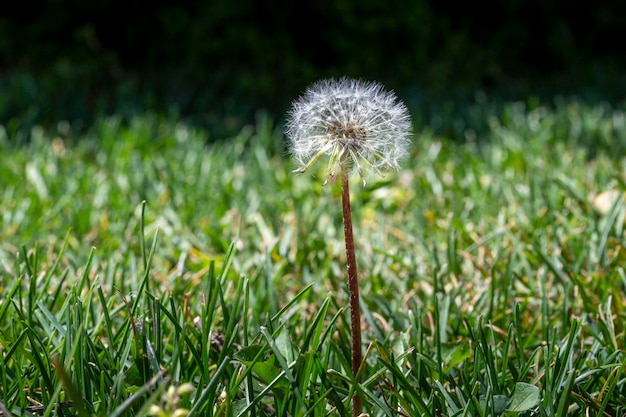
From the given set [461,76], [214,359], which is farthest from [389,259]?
[461,76]

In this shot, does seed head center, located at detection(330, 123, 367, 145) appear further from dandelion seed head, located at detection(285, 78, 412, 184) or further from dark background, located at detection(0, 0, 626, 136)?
dark background, located at detection(0, 0, 626, 136)

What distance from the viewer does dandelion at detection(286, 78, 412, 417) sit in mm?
1348

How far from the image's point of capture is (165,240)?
8.96ft

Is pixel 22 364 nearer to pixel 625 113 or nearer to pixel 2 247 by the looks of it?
pixel 2 247

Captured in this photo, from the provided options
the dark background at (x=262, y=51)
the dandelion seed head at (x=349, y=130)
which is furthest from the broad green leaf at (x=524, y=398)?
the dark background at (x=262, y=51)

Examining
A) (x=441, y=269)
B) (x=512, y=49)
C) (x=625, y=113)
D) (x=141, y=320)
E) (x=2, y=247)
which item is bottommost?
(x=141, y=320)

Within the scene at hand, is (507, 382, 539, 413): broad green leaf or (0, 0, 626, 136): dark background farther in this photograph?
(0, 0, 626, 136): dark background

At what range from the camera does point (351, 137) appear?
135 cm

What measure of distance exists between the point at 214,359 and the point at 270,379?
238mm

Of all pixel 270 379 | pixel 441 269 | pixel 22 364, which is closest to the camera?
pixel 270 379

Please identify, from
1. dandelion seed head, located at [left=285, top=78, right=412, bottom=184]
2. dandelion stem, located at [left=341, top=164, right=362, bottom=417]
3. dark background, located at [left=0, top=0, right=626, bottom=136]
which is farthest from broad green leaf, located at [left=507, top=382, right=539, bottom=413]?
dark background, located at [left=0, top=0, right=626, bottom=136]

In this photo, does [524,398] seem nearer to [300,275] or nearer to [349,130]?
[349,130]

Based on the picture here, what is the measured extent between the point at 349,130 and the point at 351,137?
0.01 m

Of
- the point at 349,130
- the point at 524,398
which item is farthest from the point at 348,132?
the point at 524,398
